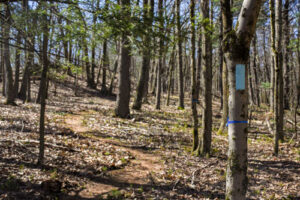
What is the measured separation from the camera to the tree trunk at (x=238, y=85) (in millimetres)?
3268

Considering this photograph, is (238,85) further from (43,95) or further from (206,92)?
(43,95)

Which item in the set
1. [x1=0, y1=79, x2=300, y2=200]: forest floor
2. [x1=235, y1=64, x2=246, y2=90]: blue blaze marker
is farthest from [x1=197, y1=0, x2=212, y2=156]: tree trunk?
[x1=235, y1=64, x2=246, y2=90]: blue blaze marker

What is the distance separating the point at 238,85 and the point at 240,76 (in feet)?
0.42

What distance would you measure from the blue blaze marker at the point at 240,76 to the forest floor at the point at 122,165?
9.19ft

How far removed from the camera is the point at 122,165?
6.18 metres

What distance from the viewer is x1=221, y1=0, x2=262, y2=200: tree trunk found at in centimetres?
327

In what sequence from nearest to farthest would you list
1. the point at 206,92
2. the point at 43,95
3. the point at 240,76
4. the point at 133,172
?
the point at 240,76, the point at 43,95, the point at 133,172, the point at 206,92

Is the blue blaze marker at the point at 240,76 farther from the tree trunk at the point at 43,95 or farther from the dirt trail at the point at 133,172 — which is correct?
the tree trunk at the point at 43,95

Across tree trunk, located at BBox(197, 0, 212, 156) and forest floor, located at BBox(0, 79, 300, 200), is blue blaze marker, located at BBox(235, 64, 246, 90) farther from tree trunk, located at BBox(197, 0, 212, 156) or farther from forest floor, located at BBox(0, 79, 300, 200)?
tree trunk, located at BBox(197, 0, 212, 156)

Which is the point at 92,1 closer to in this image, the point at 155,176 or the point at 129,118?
the point at 155,176

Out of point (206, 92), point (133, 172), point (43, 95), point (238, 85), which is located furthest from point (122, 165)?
point (238, 85)

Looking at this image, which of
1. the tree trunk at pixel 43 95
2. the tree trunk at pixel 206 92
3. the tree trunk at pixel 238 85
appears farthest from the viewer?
the tree trunk at pixel 206 92

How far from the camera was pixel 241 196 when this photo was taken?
343 cm

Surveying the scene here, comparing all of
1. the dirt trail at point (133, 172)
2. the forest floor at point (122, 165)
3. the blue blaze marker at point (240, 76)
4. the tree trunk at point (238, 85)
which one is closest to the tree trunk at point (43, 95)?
the forest floor at point (122, 165)
